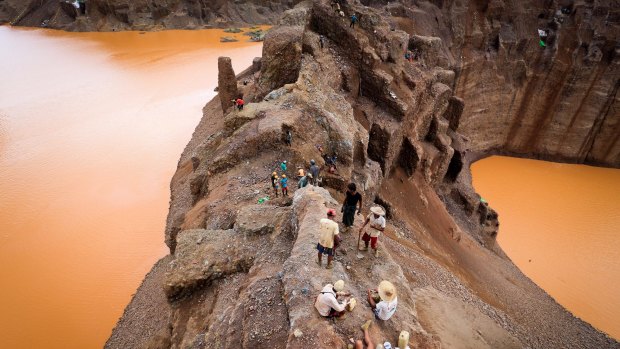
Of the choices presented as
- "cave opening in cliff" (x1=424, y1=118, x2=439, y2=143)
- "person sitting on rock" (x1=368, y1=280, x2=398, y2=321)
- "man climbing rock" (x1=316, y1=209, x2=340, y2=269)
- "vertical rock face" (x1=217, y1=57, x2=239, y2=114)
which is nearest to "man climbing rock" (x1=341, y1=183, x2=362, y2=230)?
"man climbing rock" (x1=316, y1=209, x2=340, y2=269)

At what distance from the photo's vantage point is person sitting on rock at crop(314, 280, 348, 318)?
6.75m

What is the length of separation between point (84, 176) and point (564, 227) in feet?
111

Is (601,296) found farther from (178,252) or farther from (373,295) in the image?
(178,252)

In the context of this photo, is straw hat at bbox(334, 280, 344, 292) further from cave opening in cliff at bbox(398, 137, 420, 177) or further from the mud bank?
cave opening in cliff at bbox(398, 137, 420, 177)

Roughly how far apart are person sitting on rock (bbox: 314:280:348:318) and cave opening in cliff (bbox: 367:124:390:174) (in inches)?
504

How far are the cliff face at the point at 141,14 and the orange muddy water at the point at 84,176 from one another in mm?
13179

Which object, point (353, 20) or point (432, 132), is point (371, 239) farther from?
point (432, 132)

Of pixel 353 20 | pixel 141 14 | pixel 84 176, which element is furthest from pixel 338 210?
pixel 141 14

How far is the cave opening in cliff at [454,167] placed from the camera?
24375 millimetres

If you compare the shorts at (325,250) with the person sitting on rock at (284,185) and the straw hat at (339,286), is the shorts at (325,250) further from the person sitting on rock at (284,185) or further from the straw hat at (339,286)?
the person sitting on rock at (284,185)

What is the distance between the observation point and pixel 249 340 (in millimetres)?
7258

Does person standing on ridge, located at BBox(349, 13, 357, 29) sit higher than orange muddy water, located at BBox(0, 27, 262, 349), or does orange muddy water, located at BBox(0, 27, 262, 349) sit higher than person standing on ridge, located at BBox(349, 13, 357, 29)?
person standing on ridge, located at BBox(349, 13, 357, 29)

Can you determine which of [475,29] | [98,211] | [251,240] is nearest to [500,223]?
[475,29]

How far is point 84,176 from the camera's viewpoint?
88.0 feet
